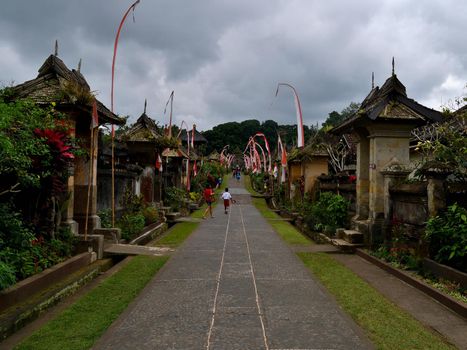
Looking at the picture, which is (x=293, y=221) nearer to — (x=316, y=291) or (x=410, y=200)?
(x=410, y=200)

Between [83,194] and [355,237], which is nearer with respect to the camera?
[83,194]

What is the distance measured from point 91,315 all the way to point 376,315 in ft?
11.7

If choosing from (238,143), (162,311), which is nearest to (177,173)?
(162,311)

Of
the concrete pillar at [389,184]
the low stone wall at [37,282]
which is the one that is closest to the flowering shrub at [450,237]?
the concrete pillar at [389,184]

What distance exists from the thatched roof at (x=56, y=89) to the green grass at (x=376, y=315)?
571 centimetres

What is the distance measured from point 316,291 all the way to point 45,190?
4904mm

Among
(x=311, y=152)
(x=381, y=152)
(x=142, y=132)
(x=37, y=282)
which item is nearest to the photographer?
(x=37, y=282)

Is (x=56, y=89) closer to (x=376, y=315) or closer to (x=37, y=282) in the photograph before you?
(x=37, y=282)

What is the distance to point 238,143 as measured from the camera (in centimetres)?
9225

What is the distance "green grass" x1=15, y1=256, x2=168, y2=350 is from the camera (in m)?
4.25

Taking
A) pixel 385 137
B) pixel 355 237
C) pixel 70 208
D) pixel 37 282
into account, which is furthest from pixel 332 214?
pixel 37 282

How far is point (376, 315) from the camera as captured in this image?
17.0ft

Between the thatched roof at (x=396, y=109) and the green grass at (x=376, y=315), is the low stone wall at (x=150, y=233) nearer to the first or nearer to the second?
the green grass at (x=376, y=315)

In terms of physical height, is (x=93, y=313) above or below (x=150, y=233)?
below
